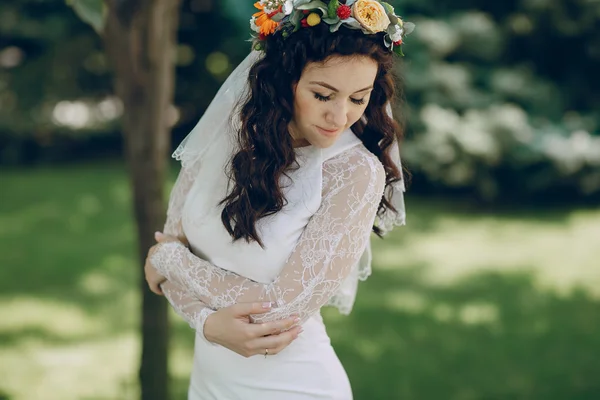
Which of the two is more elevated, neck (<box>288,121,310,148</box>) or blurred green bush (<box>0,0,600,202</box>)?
neck (<box>288,121,310,148</box>)

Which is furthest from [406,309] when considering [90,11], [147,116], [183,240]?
[90,11]

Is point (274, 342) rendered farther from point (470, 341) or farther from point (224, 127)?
point (470, 341)

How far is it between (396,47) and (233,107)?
0.44 metres

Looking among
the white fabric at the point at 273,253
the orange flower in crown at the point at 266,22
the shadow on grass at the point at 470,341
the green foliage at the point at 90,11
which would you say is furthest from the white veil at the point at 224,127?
the shadow on grass at the point at 470,341

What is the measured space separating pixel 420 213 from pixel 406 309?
272 centimetres

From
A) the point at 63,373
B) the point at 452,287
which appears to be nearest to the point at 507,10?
the point at 452,287

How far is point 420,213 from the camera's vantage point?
8055 millimetres

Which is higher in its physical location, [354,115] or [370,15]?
[370,15]

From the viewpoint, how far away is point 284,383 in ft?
6.55

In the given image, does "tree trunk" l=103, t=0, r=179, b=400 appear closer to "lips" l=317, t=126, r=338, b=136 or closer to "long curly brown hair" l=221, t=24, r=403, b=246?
"long curly brown hair" l=221, t=24, r=403, b=246

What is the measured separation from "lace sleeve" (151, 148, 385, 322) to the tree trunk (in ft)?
4.14

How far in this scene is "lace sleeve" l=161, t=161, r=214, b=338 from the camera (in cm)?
193

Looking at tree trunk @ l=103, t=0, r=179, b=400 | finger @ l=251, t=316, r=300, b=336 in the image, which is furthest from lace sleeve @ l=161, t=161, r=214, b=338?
tree trunk @ l=103, t=0, r=179, b=400

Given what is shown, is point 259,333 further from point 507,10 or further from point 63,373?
point 507,10
